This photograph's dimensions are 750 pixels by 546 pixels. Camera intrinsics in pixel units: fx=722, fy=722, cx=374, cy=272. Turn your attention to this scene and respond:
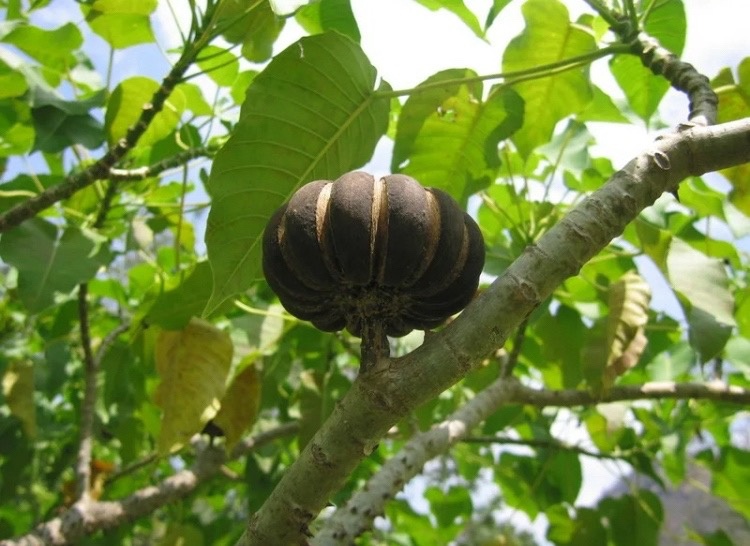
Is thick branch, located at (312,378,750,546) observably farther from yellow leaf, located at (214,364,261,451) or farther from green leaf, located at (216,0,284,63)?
green leaf, located at (216,0,284,63)

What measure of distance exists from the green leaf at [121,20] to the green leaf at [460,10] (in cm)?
94

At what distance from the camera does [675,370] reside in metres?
3.21

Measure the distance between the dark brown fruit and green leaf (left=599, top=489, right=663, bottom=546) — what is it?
7.20 ft

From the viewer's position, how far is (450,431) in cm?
199

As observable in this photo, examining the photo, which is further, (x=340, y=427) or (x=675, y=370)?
(x=675, y=370)

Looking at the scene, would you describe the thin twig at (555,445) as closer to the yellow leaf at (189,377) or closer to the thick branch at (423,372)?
the yellow leaf at (189,377)

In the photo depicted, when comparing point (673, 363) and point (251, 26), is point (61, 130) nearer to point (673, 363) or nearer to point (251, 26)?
point (251, 26)

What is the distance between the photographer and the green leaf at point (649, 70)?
2145 millimetres

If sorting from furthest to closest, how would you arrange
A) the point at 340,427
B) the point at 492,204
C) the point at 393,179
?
the point at 492,204 → the point at 393,179 → the point at 340,427

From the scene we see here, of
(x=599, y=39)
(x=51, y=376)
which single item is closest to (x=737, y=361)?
(x=599, y=39)

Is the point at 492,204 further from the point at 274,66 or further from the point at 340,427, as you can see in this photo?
the point at 340,427

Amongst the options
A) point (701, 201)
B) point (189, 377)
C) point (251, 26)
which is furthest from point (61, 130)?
point (701, 201)

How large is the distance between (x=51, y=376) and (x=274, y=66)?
2274 millimetres

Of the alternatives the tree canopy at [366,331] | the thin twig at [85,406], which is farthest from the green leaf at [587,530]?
the thin twig at [85,406]
